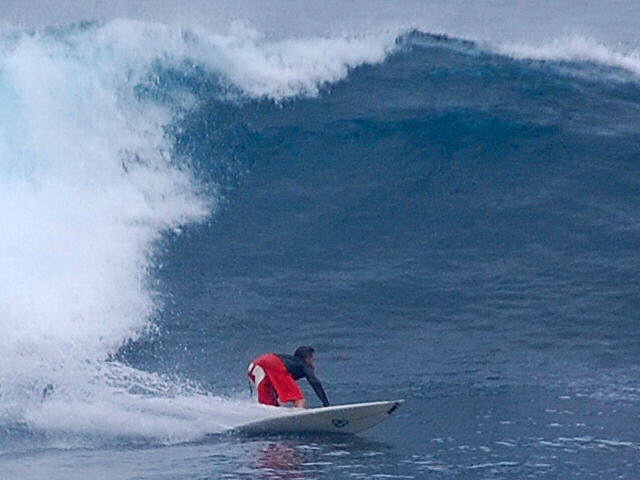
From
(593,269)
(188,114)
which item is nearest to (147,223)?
(188,114)

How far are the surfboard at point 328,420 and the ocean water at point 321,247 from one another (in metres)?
0.13

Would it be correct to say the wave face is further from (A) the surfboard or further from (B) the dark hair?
(B) the dark hair

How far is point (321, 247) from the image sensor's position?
15.2 m

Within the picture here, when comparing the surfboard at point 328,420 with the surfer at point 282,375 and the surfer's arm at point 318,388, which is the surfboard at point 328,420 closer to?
the surfer's arm at point 318,388

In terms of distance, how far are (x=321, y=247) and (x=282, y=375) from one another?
452 cm

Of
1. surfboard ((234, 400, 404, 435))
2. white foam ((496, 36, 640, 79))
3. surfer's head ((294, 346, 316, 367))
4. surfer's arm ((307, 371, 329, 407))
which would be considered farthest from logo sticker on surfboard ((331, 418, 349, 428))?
white foam ((496, 36, 640, 79))

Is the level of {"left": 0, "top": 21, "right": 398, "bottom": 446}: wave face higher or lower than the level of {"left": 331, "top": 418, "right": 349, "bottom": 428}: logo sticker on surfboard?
higher

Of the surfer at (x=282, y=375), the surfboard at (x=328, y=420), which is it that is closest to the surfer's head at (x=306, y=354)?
the surfer at (x=282, y=375)

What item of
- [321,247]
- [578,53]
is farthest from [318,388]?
[578,53]

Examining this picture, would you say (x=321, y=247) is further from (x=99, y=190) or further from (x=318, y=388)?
(x=318, y=388)

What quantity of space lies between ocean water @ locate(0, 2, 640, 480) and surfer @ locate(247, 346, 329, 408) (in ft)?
0.95

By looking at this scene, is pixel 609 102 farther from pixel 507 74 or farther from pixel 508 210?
pixel 508 210

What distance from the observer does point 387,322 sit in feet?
43.7

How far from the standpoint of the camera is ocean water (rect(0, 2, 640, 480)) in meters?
10.3
